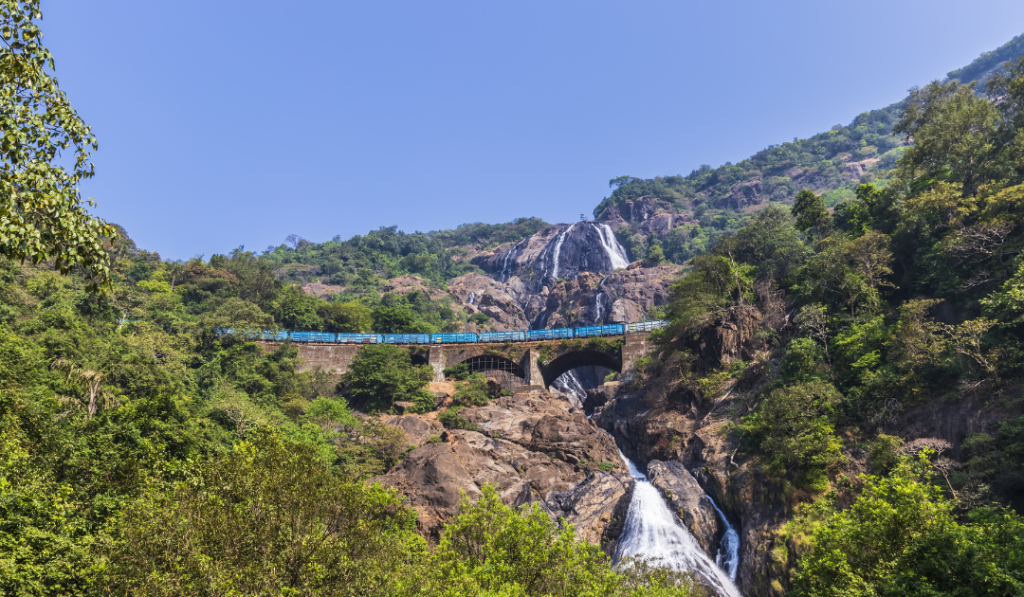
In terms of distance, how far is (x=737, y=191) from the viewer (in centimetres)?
15138

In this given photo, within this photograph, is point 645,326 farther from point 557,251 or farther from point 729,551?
point 557,251

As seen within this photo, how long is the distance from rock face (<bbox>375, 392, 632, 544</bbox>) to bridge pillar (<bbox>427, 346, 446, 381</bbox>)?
13699 millimetres

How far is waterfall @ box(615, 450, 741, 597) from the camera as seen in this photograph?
95.2 ft

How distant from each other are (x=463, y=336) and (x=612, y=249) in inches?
2705

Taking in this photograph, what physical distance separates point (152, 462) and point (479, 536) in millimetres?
13125

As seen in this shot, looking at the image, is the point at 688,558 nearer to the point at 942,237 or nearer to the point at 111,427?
the point at 942,237

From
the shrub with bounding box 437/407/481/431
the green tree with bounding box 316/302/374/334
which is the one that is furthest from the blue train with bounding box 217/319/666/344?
the shrub with bounding box 437/407/481/431

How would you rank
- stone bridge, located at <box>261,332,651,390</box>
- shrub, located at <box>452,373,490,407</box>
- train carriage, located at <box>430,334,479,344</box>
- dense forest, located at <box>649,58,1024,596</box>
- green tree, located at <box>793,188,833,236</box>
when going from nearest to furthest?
1. dense forest, located at <box>649,58,1024,596</box>
2. green tree, located at <box>793,188,833,236</box>
3. shrub, located at <box>452,373,490,407</box>
4. stone bridge, located at <box>261,332,651,390</box>
5. train carriage, located at <box>430,334,479,344</box>

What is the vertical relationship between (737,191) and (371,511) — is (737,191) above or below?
above

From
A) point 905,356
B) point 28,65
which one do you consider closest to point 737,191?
point 905,356

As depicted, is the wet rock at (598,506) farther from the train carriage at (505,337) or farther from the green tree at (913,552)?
the train carriage at (505,337)

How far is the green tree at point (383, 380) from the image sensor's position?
5109 cm

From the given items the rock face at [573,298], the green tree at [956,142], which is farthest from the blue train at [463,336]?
the green tree at [956,142]

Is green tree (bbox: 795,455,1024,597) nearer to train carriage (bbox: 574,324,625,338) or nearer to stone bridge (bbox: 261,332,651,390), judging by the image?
stone bridge (bbox: 261,332,651,390)
